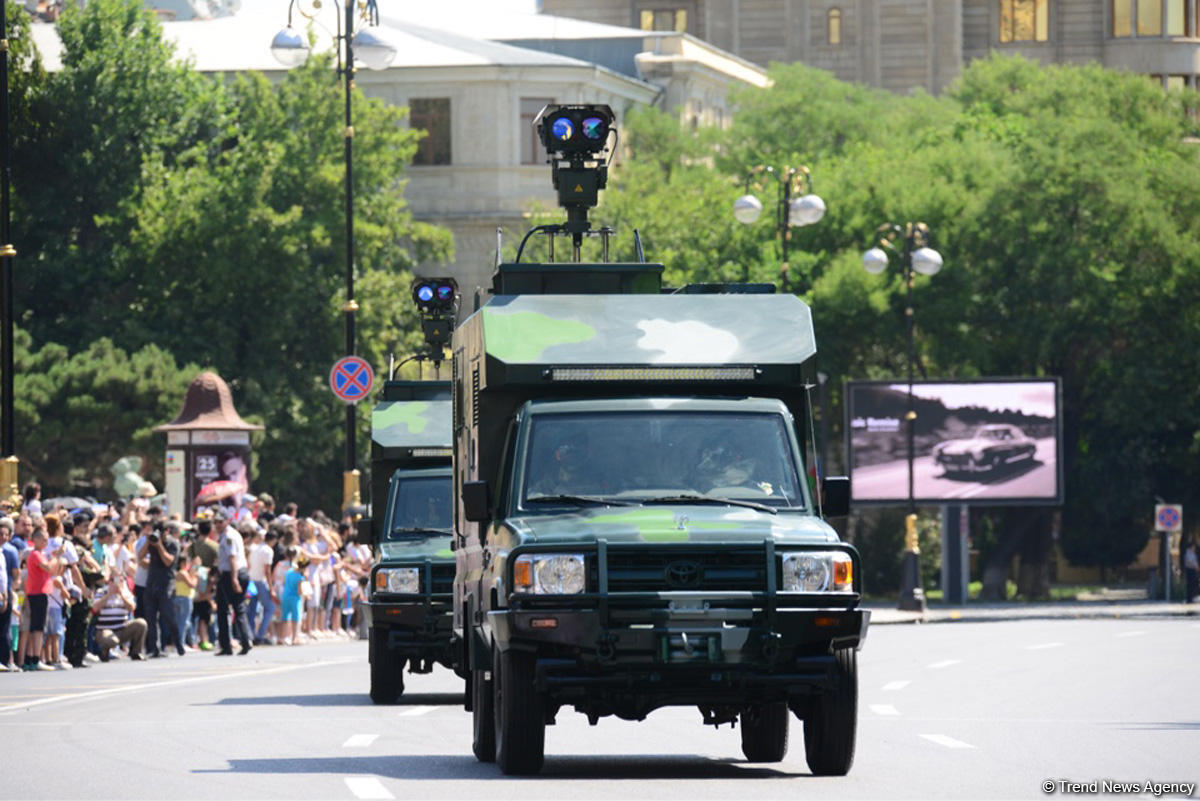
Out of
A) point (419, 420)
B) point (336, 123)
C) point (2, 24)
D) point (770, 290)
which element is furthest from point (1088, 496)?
point (770, 290)

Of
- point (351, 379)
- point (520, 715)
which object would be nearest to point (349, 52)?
point (351, 379)

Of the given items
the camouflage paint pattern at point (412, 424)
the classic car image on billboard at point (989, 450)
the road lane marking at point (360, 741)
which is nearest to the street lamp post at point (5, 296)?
the camouflage paint pattern at point (412, 424)

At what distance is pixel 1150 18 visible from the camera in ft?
381

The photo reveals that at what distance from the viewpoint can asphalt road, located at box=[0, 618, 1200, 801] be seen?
604 inches

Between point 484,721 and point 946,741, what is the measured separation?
3.51 metres

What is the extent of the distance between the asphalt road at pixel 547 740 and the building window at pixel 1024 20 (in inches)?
3443

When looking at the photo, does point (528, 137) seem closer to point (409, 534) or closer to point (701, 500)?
point (409, 534)

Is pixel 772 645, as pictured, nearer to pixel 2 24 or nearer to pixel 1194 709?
pixel 1194 709

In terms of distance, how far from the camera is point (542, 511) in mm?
16375

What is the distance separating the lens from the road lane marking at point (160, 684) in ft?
78.4

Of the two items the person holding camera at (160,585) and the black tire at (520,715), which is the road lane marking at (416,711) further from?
the person holding camera at (160,585)

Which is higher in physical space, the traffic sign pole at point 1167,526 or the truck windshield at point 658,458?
the truck windshield at point 658,458

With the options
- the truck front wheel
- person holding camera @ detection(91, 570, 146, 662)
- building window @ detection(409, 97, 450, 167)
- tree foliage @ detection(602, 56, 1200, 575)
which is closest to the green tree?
tree foliage @ detection(602, 56, 1200, 575)

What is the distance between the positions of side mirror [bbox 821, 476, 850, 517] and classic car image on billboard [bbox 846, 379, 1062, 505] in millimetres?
48056
